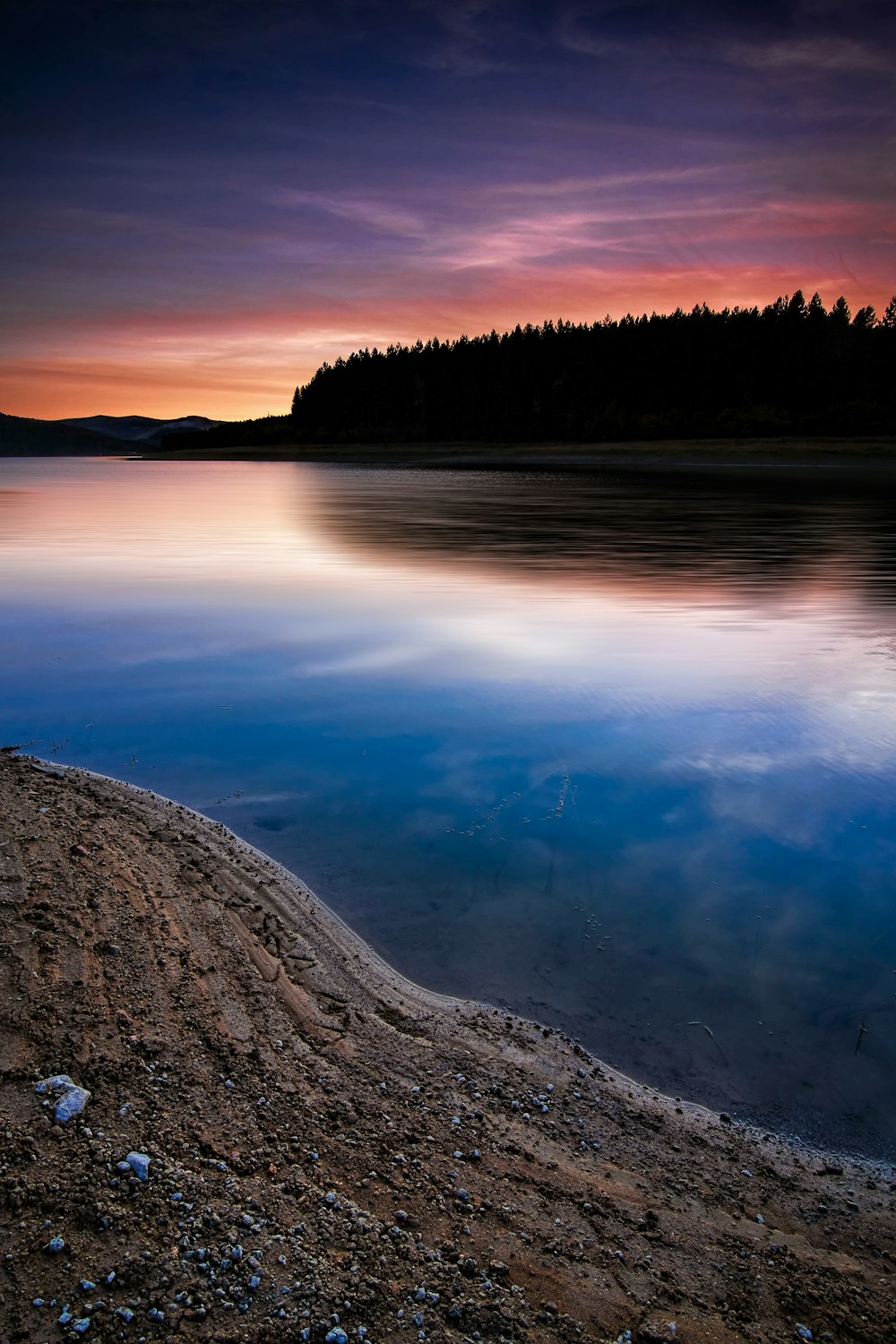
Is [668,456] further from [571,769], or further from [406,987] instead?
[406,987]

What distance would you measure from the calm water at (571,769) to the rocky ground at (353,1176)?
376 mm

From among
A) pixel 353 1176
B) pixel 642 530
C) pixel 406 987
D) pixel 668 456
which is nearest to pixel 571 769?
pixel 406 987

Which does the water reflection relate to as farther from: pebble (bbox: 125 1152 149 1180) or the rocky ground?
pebble (bbox: 125 1152 149 1180)

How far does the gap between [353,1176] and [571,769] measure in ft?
13.8

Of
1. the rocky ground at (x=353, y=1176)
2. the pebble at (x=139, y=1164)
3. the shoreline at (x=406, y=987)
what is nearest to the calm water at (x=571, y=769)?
the shoreline at (x=406, y=987)

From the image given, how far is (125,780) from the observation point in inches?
250

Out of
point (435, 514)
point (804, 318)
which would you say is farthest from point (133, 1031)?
point (804, 318)

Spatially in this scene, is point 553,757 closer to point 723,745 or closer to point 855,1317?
point 723,745

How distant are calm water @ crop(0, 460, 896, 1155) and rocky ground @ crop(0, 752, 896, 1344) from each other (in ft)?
1.23

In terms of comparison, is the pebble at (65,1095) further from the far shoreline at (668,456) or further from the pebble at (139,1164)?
the far shoreline at (668,456)

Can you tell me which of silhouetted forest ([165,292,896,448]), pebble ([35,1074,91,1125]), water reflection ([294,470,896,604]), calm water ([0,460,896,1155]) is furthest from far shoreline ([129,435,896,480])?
pebble ([35,1074,91,1125])

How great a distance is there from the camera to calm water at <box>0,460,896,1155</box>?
3967mm

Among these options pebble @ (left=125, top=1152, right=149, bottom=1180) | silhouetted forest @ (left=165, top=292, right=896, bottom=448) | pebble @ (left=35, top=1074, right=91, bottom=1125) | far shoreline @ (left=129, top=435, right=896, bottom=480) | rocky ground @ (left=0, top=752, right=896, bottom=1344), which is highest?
silhouetted forest @ (left=165, top=292, right=896, bottom=448)

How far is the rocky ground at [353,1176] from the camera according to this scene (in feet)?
7.76
